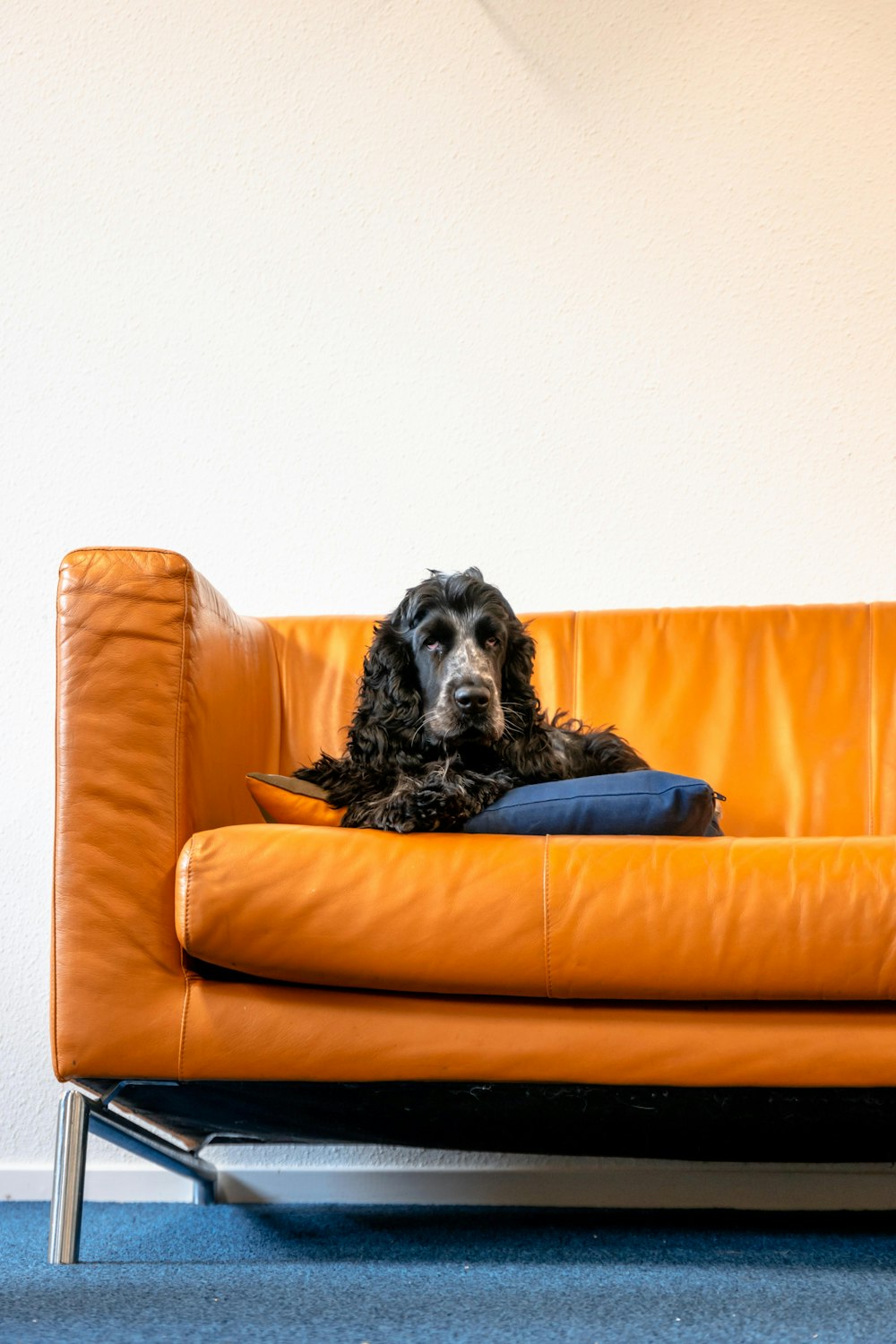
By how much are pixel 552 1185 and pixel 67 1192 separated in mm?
1152

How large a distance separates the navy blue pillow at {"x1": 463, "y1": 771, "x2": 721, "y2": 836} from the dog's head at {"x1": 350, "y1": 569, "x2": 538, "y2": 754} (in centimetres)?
28

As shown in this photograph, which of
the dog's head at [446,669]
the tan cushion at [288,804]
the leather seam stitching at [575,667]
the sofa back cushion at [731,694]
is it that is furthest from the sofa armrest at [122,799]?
the leather seam stitching at [575,667]

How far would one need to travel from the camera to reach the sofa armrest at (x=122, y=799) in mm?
1521

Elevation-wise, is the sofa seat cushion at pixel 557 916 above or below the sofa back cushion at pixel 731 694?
below

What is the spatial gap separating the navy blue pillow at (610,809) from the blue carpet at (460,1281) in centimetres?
55

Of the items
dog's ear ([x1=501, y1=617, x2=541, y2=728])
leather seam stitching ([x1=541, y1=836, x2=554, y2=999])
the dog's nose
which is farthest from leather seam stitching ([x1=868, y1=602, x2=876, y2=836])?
leather seam stitching ([x1=541, y1=836, x2=554, y2=999])

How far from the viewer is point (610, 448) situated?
8.80 ft

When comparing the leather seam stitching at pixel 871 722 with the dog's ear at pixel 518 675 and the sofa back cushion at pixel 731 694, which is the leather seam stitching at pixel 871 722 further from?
Answer: the dog's ear at pixel 518 675

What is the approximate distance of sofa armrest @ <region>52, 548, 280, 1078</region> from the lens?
152 centimetres

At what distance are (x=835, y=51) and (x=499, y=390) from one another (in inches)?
44.7

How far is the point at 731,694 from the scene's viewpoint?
2.29 metres

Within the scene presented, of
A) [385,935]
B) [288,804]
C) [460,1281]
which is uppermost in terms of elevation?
[288,804]

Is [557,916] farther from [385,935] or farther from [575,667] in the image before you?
[575,667]

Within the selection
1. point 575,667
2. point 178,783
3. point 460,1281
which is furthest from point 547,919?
point 575,667
